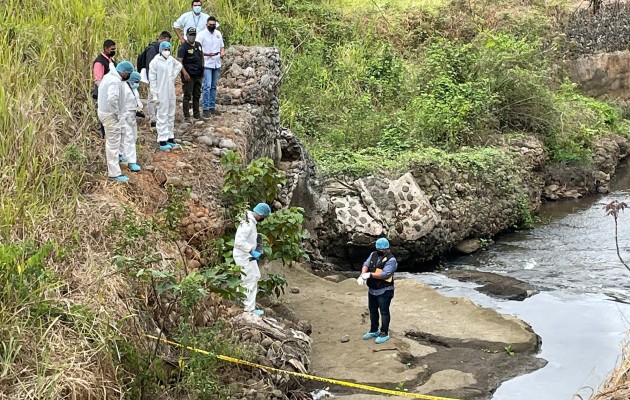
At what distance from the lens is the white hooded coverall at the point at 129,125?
34.3 ft

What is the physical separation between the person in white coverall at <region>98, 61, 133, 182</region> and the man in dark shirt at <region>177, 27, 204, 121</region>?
2210mm

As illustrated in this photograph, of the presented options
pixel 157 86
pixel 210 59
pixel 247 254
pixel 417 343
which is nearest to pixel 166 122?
→ pixel 157 86

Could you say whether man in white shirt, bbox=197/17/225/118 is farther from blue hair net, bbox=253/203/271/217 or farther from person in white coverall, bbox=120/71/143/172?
blue hair net, bbox=253/203/271/217

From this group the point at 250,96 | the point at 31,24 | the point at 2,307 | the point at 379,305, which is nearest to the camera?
the point at 2,307

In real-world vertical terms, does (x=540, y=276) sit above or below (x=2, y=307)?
below

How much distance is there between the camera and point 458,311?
1215 centimetres

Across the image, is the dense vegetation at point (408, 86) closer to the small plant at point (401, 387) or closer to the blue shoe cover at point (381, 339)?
the blue shoe cover at point (381, 339)

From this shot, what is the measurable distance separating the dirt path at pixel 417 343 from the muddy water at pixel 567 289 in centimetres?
37

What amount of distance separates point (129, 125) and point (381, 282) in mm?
3546

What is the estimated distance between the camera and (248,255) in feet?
33.0

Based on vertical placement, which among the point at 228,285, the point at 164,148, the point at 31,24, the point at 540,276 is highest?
the point at 31,24

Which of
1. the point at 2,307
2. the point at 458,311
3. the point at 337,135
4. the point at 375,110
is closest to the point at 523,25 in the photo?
the point at 375,110

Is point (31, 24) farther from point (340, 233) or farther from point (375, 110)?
point (375, 110)

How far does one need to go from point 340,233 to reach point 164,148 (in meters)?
4.70
